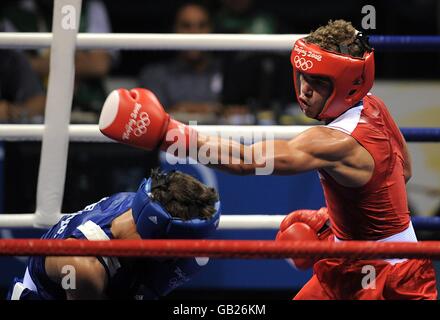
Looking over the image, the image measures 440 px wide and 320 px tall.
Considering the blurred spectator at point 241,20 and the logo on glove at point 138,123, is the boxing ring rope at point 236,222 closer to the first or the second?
the logo on glove at point 138,123

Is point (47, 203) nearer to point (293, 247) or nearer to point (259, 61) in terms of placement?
point (293, 247)

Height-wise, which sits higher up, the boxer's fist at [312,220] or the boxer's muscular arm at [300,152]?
the boxer's muscular arm at [300,152]

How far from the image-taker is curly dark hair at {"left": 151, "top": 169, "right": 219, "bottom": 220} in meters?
2.58

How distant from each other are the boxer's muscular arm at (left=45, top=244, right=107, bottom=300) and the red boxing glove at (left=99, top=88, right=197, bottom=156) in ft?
1.38

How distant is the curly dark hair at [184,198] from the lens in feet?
8.47

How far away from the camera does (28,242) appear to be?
6.84 feet

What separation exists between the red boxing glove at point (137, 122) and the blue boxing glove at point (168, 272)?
46 centimetres

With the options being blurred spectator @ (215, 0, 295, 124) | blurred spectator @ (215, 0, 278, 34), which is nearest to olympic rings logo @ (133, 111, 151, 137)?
blurred spectator @ (215, 0, 295, 124)

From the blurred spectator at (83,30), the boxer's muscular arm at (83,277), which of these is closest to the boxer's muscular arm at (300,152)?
the boxer's muscular arm at (83,277)

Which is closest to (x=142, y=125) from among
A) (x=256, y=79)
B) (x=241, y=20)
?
(x=256, y=79)

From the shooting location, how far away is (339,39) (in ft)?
8.75

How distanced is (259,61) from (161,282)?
2.34m
